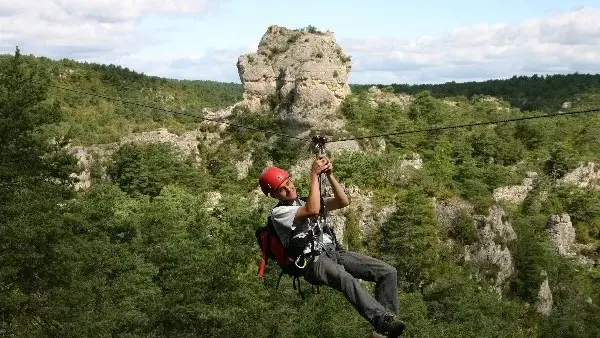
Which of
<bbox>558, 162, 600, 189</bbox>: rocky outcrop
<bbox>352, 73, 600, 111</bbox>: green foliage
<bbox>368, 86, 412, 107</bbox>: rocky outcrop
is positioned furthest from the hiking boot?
<bbox>352, 73, 600, 111</bbox>: green foliage

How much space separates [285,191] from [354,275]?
3.77 ft

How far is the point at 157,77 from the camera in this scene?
11856 cm

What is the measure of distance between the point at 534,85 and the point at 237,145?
10479 centimetres

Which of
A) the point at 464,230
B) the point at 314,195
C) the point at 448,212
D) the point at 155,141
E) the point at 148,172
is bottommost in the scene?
the point at 464,230

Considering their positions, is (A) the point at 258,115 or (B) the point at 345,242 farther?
(A) the point at 258,115

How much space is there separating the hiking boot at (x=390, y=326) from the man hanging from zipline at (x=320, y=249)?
20cm

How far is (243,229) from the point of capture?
106 feet

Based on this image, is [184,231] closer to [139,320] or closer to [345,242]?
[345,242]

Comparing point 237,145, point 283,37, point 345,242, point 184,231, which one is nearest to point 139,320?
point 184,231

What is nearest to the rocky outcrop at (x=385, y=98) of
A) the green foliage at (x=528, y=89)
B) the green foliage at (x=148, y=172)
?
the green foliage at (x=148, y=172)

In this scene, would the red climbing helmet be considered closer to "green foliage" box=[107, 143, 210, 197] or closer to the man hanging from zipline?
the man hanging from zipline

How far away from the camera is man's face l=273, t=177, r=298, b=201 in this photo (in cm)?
621

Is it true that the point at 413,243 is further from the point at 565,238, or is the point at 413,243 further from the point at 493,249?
the point at 565,238

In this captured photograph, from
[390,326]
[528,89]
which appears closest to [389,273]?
[390,326]
